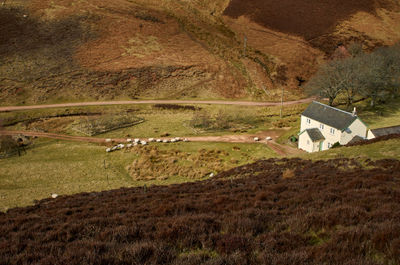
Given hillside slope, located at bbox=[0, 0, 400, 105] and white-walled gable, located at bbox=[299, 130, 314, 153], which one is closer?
white-walled gable, located at bbox=[299, 130, 314, 153]

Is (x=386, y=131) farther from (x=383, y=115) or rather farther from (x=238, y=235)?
(x=238, y=235)

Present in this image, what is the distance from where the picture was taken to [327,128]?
43688mm

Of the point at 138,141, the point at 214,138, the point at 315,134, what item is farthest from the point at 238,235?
the point at 138,141

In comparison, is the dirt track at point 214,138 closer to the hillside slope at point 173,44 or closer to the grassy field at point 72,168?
the grassy field at point 72,168

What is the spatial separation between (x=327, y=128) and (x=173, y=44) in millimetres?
62021

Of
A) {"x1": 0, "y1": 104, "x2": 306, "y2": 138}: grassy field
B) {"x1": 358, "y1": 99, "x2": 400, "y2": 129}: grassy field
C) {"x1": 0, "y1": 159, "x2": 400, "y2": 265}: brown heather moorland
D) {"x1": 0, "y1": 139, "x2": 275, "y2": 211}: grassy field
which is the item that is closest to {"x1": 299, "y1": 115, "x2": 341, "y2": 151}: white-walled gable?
{"x1": 0, "y1": 139, "x2": 275, "y2": 211}: grassy field

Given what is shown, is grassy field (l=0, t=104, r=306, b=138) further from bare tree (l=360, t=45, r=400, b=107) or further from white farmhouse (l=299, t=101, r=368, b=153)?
bare tree (l=360, t=45, r=400, b=107)

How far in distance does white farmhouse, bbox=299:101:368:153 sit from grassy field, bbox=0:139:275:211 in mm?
6110

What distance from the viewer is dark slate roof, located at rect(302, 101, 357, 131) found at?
41694 millimetres

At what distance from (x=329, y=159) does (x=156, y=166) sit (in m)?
21.2

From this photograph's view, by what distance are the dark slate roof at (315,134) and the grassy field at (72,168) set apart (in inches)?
247

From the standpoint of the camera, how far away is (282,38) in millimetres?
101000

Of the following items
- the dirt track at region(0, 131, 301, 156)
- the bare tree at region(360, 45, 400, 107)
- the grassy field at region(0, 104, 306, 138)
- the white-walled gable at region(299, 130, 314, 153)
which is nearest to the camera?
the white-walled gable at region(299, 130, 314, 153)

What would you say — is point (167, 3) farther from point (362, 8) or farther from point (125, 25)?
point (362, 8)
